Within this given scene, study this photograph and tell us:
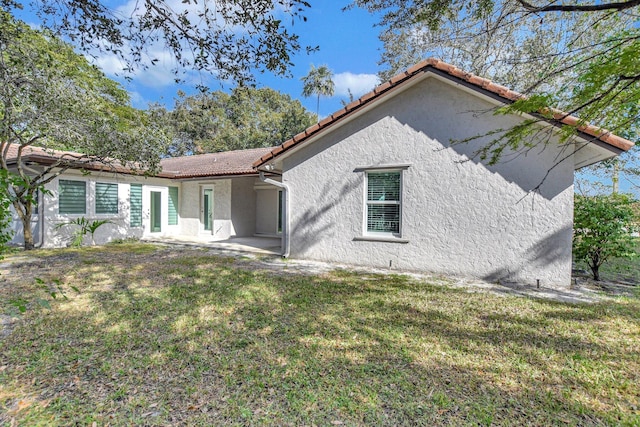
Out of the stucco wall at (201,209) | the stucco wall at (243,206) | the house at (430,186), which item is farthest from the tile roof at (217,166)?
the house at (430,186)

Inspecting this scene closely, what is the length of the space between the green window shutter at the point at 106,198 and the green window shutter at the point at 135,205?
29.3 inches

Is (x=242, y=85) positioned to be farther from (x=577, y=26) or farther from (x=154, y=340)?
(x=577, y=26)

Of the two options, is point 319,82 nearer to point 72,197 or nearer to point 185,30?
point 72,197

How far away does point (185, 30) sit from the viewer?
19.0 ft

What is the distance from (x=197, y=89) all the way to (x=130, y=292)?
4.61 m

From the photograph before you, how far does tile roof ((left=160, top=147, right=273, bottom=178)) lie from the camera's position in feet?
50.2

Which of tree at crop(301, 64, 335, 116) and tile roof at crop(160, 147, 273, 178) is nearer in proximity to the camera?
tile roof at crop(160, 147, 273, 178)

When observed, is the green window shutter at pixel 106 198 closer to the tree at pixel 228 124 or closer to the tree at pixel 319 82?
the tree at pixel 228 124

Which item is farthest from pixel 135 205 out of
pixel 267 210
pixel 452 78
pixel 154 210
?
pixel 452 78

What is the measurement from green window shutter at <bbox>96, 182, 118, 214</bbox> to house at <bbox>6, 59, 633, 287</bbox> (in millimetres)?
1500

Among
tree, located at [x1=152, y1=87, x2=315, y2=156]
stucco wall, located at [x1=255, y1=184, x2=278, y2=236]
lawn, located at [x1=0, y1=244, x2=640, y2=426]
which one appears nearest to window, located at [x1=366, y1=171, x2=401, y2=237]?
lawn, located at [x1=0, y1=244, x2=640, y2=426]

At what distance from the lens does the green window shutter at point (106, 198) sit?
14.1 meters

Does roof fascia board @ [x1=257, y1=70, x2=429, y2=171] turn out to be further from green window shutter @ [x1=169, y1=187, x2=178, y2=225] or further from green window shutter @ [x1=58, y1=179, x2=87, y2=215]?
green window shutter @ [x1=169, y1=187, x2=178, y2=225]

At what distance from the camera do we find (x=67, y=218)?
12945 mm
